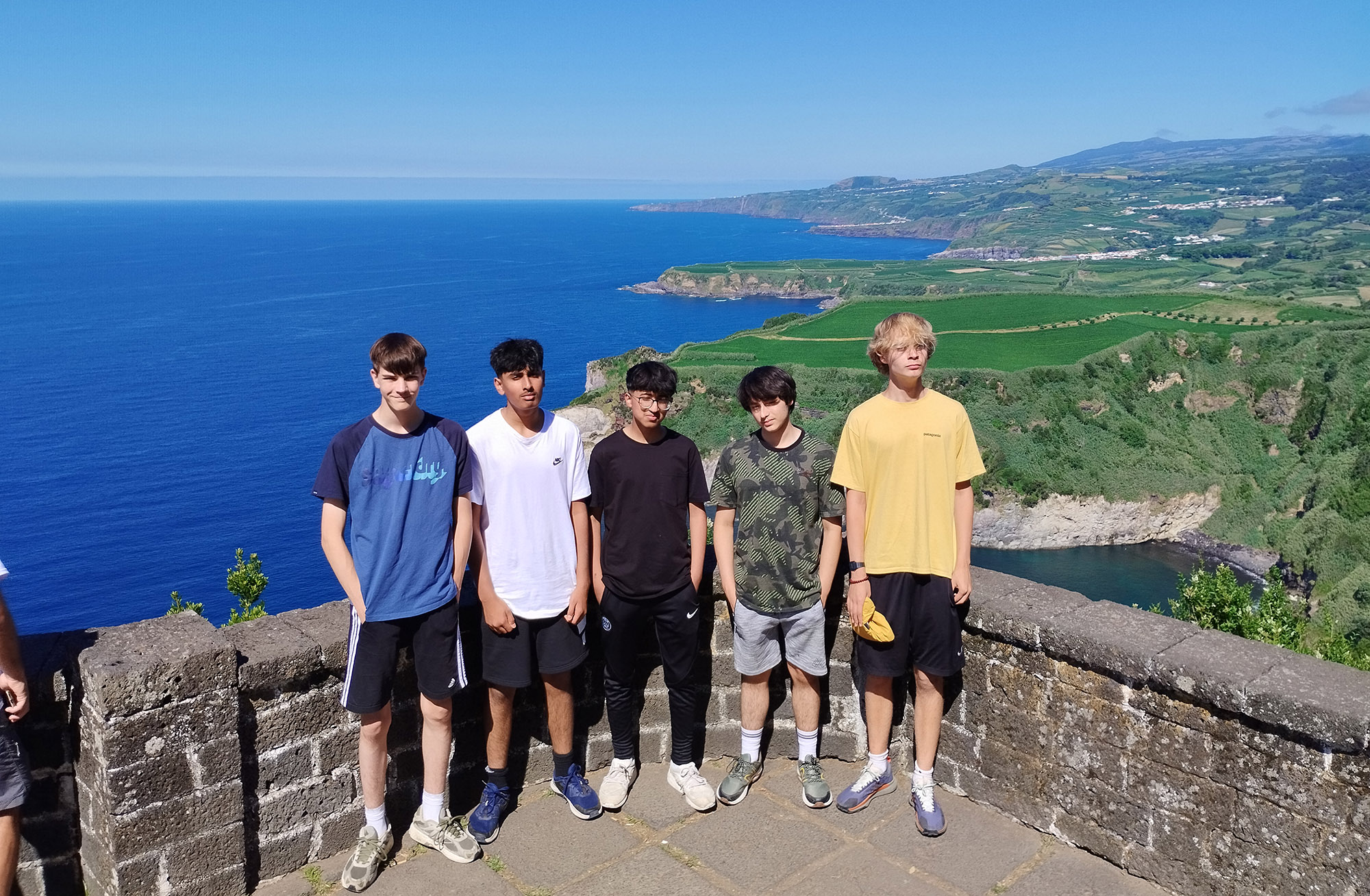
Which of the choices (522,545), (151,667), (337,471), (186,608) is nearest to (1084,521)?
(186,608)

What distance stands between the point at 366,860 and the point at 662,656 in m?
1.40

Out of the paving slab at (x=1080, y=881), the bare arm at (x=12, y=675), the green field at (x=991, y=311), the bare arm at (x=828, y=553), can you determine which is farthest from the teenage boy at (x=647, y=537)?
the green field at (x=991, y=311)

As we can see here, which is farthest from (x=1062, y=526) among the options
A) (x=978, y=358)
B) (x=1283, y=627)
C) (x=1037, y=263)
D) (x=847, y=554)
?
(x=1037, y=263)

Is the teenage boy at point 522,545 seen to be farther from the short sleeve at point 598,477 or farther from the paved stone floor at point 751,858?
the paved stone floor at point 751,858

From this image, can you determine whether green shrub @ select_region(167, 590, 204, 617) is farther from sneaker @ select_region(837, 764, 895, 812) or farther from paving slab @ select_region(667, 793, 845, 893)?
sneaker @ select_region(837, 764, 895, 812)

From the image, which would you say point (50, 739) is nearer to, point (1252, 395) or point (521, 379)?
point (521, 379)

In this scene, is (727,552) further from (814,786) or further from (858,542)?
(814,786)

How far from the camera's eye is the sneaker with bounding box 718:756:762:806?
4.20 m

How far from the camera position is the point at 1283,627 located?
18.1 meters

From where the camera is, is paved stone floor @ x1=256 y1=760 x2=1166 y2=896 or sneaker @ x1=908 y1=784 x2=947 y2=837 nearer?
paved stone floor @ x1=256 y1=760 x2=1166 y2=896

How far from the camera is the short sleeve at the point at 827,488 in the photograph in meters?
4.00

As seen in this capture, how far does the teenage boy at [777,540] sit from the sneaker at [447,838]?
109cm

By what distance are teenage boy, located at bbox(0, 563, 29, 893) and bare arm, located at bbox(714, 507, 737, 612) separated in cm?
249

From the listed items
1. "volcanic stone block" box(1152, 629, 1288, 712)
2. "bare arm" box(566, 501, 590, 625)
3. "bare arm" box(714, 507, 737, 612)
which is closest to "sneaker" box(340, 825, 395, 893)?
"bare arm" box(566, 501, 590, 625)
